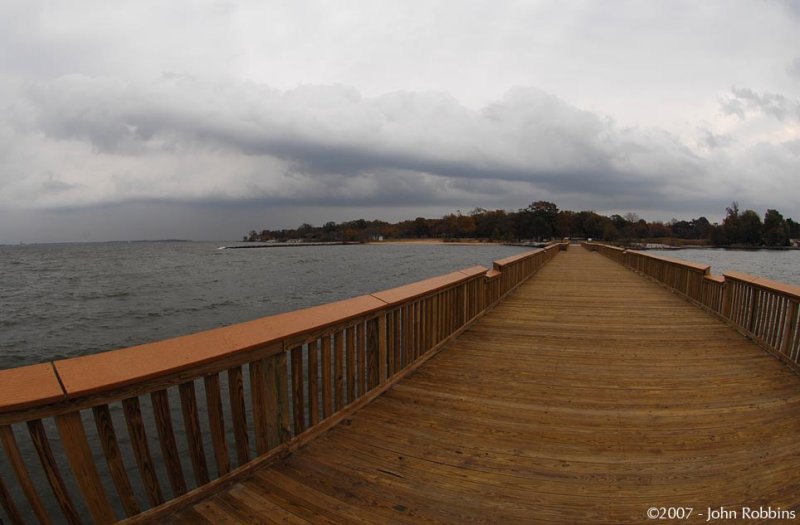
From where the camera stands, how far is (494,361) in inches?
200

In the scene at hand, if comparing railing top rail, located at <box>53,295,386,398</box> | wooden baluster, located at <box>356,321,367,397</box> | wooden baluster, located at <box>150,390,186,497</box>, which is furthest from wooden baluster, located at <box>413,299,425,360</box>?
wooden baluster, located at <box>150,390,186,497</box>

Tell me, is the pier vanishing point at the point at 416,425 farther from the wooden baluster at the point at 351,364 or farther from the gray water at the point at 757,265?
the gray water at the point at 757,265

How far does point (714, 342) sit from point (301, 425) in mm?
5910

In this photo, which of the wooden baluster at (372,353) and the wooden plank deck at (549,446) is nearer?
the wooden plank deck at (549,446)

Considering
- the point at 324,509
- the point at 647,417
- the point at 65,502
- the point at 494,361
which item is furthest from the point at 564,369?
the point at 65,502

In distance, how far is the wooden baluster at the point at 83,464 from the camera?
1836 mm

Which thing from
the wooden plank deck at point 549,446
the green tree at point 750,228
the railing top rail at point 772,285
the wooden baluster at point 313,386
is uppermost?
the green tree at point 750,228

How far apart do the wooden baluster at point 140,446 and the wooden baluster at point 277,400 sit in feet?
2.31

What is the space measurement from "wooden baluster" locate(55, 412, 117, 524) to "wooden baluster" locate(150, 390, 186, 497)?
28 centimetres

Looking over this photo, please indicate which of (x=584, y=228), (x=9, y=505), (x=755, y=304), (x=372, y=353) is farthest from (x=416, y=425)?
(x=584, y=228)

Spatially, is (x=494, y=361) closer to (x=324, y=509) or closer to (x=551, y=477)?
(x=551, y=477)

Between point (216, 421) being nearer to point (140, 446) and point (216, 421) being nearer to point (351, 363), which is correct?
point (140, 446)

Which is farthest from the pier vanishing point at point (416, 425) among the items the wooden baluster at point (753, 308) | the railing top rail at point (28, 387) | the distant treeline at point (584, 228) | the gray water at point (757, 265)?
the distant treeline at point (584, 228)

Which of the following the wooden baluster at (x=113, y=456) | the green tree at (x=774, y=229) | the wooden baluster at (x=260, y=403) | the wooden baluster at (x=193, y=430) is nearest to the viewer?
the wooden baluster at (x=113, y=456)
